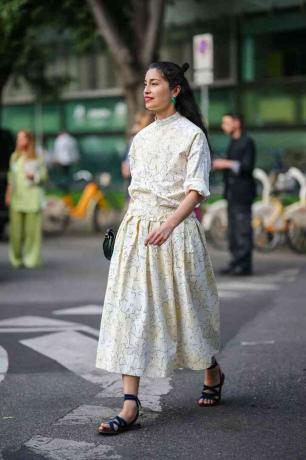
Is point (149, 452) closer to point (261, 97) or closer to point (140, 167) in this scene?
point (140, 167)

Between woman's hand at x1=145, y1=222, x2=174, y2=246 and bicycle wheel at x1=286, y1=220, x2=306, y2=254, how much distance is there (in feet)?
31.0

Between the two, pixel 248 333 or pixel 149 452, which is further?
pixel 248 333

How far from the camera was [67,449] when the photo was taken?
15.4 feet

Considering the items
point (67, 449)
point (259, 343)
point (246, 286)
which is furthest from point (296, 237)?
point (67, 449)

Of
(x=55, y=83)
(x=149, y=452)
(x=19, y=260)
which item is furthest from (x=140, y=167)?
(x=55, y=83)

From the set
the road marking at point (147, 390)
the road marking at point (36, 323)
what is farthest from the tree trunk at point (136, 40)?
the road marking at point (147, 390)

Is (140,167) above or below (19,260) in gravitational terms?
above

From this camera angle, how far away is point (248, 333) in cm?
798

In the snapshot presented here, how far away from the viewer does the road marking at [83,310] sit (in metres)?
8.97

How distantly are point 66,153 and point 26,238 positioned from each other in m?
9.31

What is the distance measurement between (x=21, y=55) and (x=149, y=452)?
1556cm

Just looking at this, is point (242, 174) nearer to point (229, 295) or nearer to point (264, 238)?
point (229, 295)

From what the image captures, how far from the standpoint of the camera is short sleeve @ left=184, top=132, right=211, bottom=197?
5.09 m

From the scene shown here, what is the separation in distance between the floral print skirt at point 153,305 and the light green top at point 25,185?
26.4 ft
